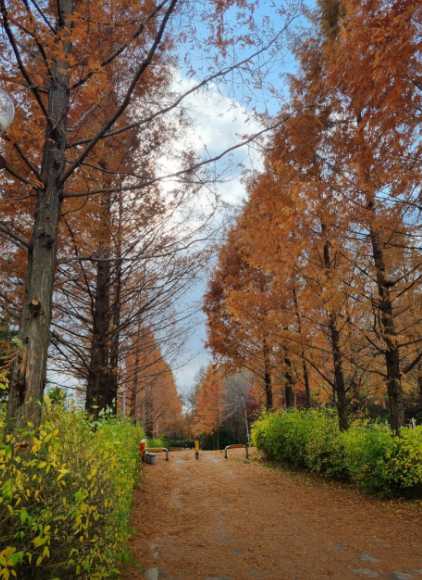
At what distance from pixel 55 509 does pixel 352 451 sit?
602cm

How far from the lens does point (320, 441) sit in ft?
28.2

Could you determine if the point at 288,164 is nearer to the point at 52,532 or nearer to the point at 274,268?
the point at 274,268

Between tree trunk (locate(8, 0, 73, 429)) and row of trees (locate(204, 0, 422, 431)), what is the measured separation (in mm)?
2163

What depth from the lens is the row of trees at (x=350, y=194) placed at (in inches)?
145

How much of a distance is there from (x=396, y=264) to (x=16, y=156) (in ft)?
17.9

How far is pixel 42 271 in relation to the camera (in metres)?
3.08

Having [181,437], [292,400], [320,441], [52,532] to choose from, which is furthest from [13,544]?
[181,437]

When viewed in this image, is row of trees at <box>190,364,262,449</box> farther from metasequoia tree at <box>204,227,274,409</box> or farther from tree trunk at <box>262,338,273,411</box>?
metasequoia tree at <box>204,227,274,409</box>

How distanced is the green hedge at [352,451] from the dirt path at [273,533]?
304mm

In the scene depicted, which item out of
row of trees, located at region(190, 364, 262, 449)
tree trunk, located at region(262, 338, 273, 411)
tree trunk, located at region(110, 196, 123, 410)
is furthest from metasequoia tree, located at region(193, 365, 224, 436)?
tree trunk, located at region(110, 196, 123, 410)

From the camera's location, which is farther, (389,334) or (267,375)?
(267,375)

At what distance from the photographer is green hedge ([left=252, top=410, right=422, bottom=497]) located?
628cm

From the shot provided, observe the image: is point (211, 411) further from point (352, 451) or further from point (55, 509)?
point (55, 509)

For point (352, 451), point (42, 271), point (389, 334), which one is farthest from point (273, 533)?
point (42, 271)
